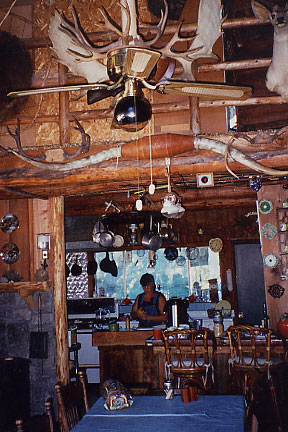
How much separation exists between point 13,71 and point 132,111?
13.2 ft

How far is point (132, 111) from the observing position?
3.32 meters

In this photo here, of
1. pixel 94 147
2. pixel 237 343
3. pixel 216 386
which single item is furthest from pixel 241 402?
pixel 94 147

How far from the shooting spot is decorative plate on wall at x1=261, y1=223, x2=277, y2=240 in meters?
8.61

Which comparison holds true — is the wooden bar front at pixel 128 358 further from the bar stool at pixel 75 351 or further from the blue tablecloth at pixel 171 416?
the blue tablecloth at pixel 171 416

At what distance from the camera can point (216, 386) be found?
7059 mm

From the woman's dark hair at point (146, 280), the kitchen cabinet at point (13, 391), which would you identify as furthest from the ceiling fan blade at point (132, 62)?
the woman's dark hair at point (146, 280)

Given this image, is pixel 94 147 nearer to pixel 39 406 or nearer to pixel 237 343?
pixel 237 343

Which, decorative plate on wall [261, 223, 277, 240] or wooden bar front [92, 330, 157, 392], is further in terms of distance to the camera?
decorative plate on wall [261, 223, 277, 240]

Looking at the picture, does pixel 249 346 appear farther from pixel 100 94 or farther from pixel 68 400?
pixel 100 94

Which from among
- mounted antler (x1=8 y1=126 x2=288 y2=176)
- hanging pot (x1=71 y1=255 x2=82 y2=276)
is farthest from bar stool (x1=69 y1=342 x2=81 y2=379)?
mounted antler (x1=8 y1=126 x2=288 y2=176)

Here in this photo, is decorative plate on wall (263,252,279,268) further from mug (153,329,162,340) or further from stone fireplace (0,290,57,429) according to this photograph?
stone fireplace (0,290,57,429)

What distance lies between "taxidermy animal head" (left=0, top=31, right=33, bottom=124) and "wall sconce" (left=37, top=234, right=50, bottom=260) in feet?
6.65

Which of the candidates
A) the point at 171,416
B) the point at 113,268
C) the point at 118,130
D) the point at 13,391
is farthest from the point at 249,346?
the point at 113,268

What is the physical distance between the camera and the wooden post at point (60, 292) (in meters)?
7.13
